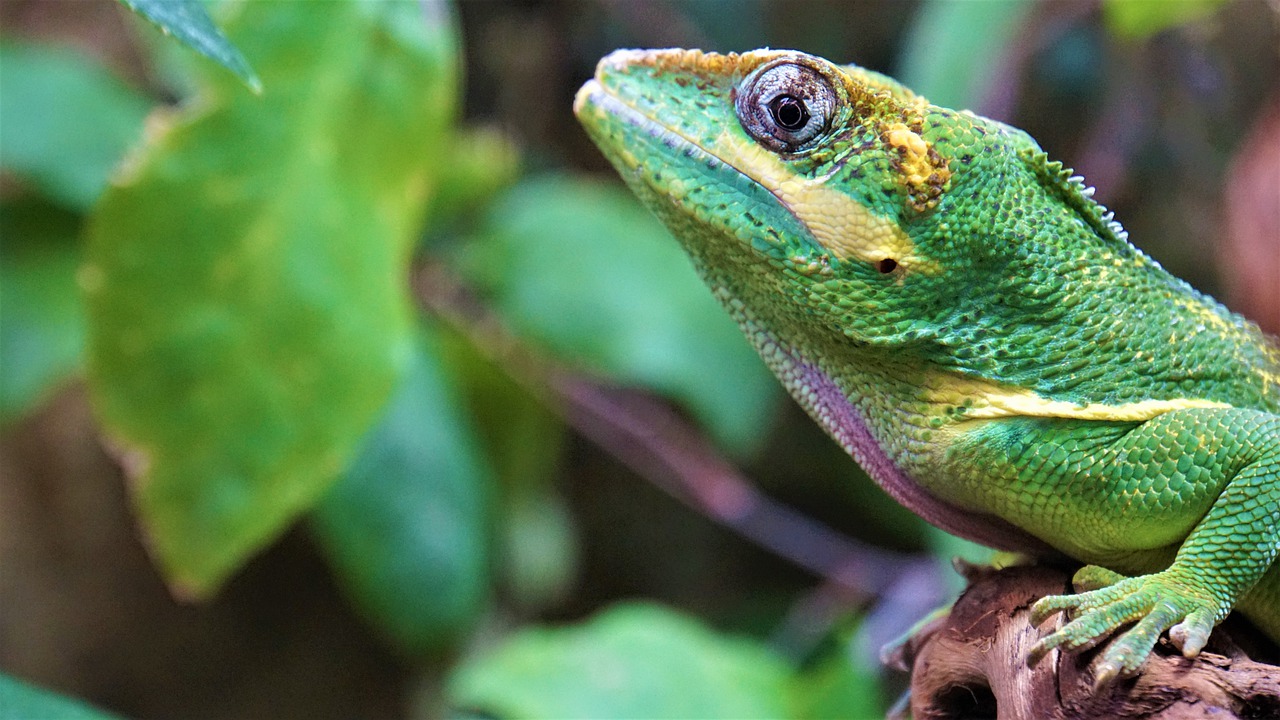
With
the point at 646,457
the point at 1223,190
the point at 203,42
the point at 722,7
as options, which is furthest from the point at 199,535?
the point at 1223,190

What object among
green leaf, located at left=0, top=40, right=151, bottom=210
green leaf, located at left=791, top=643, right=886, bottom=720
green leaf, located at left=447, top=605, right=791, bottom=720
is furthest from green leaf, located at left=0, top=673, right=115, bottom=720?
green leaf, located at left=0, top=40, right=151, bottom=210

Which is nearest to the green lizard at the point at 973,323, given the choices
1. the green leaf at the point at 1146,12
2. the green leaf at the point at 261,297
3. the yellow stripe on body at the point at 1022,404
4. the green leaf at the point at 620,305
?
the yellow stripe on body at the point at 1022,404

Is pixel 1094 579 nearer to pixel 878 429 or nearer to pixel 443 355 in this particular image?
pixel 878 429

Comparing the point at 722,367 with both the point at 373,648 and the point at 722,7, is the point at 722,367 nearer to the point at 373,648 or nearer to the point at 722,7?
the point at 722,7

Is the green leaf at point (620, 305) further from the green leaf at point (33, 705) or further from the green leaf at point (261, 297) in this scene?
the green leaf at point (33, 705)

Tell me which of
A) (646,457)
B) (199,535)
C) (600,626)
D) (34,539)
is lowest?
(34,539)

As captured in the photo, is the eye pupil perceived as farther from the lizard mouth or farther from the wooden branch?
the wooden branch
